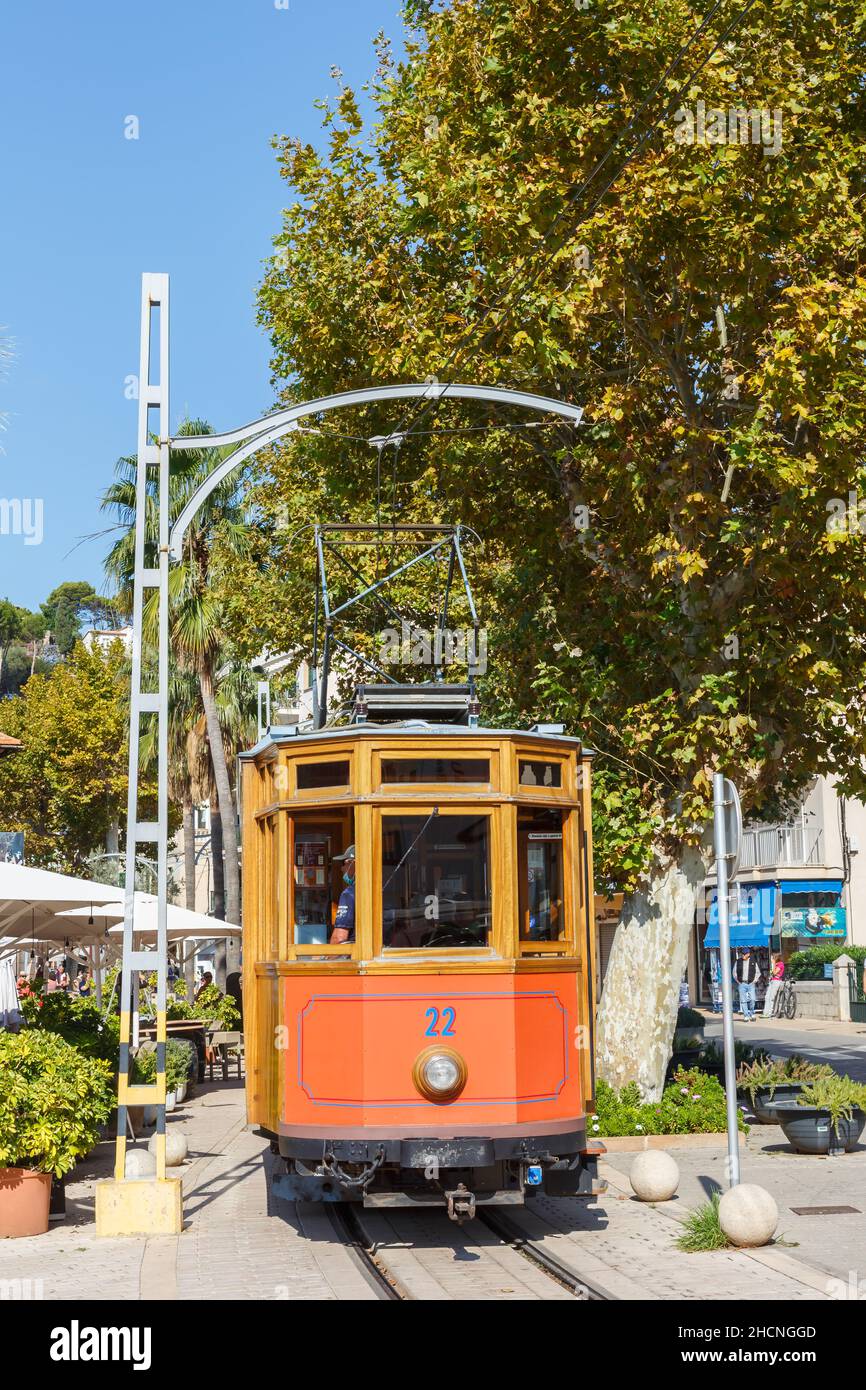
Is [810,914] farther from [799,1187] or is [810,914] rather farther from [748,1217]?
[748,1217]

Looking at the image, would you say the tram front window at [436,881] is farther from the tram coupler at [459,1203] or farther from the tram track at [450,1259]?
the tram track at [450,1259]

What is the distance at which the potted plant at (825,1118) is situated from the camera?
14227 mm

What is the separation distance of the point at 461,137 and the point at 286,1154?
9.88 meters

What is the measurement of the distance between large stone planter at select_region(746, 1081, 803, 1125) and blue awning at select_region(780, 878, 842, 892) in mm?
33384

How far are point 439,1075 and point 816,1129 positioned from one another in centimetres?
599

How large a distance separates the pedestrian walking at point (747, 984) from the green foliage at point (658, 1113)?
26016mm

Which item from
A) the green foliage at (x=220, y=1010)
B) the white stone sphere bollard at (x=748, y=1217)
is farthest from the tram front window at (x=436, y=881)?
the green foliage at (x=220, y=1010)

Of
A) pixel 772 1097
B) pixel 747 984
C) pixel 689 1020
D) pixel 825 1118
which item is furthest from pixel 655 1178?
pixel 747 984

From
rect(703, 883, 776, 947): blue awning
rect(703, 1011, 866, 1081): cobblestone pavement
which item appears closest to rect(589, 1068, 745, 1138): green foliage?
rect(703, 1011, 866, 1081): cobblestone pavement

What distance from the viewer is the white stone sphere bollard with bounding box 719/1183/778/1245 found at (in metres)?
9.62

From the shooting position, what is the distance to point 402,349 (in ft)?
50.9

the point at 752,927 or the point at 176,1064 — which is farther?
the point at 752,927

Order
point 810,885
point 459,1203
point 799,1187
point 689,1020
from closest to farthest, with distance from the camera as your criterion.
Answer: point 459,1203, point 799,1187, point 689,1020, point 810,885

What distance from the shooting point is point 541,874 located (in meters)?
10.2
